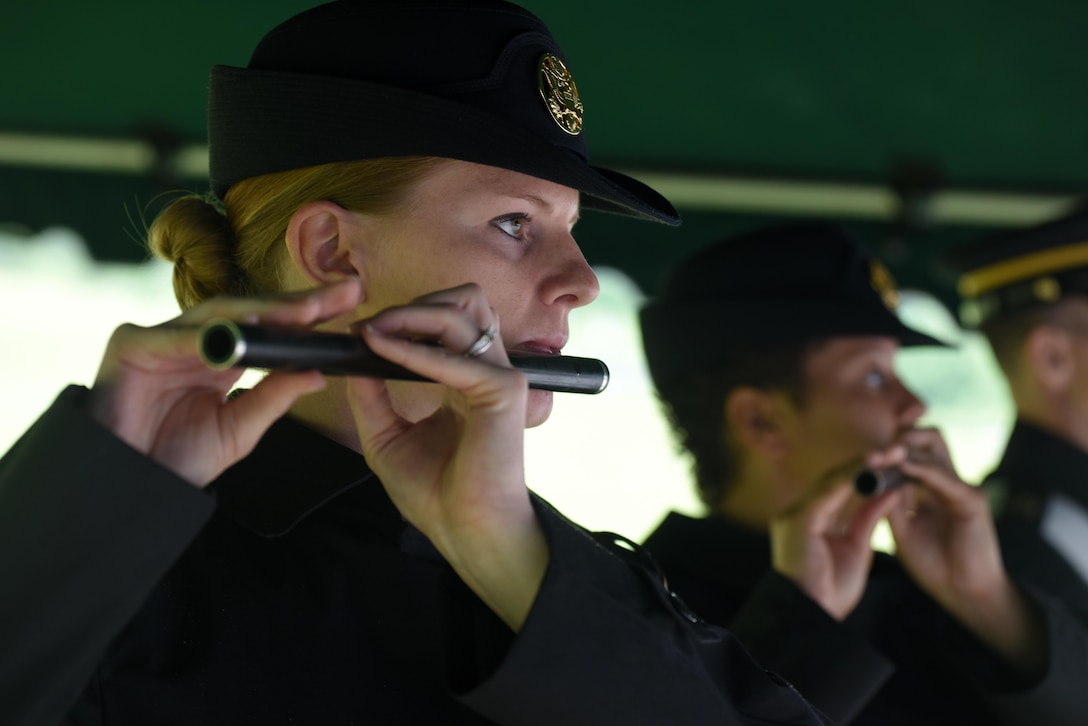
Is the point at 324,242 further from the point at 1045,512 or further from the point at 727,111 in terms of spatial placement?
the point at 1045,512

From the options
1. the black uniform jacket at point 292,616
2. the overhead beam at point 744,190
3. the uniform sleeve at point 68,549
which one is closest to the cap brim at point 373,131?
the black uniform jacket at point 292,616

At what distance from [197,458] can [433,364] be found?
0.78 feet

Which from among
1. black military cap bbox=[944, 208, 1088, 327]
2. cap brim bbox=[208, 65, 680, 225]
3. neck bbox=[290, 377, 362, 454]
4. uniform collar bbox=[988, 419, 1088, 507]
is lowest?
neck bbox=[290, 377, 362, 454]

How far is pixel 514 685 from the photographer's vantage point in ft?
4.45

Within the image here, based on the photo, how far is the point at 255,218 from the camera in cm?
178

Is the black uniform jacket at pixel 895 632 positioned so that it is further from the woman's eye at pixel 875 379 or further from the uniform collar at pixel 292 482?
the uniform collar at pixel 292 482

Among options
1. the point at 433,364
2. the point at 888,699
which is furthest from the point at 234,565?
the point at 888,699

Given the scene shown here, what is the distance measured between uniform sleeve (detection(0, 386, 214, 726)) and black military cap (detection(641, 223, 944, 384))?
6.72 feet

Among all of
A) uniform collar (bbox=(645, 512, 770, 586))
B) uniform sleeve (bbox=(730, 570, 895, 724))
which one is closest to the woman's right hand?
uniform sleeve (bbox=(730, 570, 895, 724))

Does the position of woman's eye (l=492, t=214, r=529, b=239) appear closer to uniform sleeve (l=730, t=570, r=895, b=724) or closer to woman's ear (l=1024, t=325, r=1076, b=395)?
uniform sleeve (l=730, t=570, r=895, b=724)

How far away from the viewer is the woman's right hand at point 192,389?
1209 millimetres

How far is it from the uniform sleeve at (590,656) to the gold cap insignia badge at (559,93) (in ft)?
1.74

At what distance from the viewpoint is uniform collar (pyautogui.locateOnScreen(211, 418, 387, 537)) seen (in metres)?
1.59

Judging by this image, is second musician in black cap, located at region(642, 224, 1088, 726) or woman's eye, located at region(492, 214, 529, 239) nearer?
woman's eye, located at region(492, 214, 529, 239)
